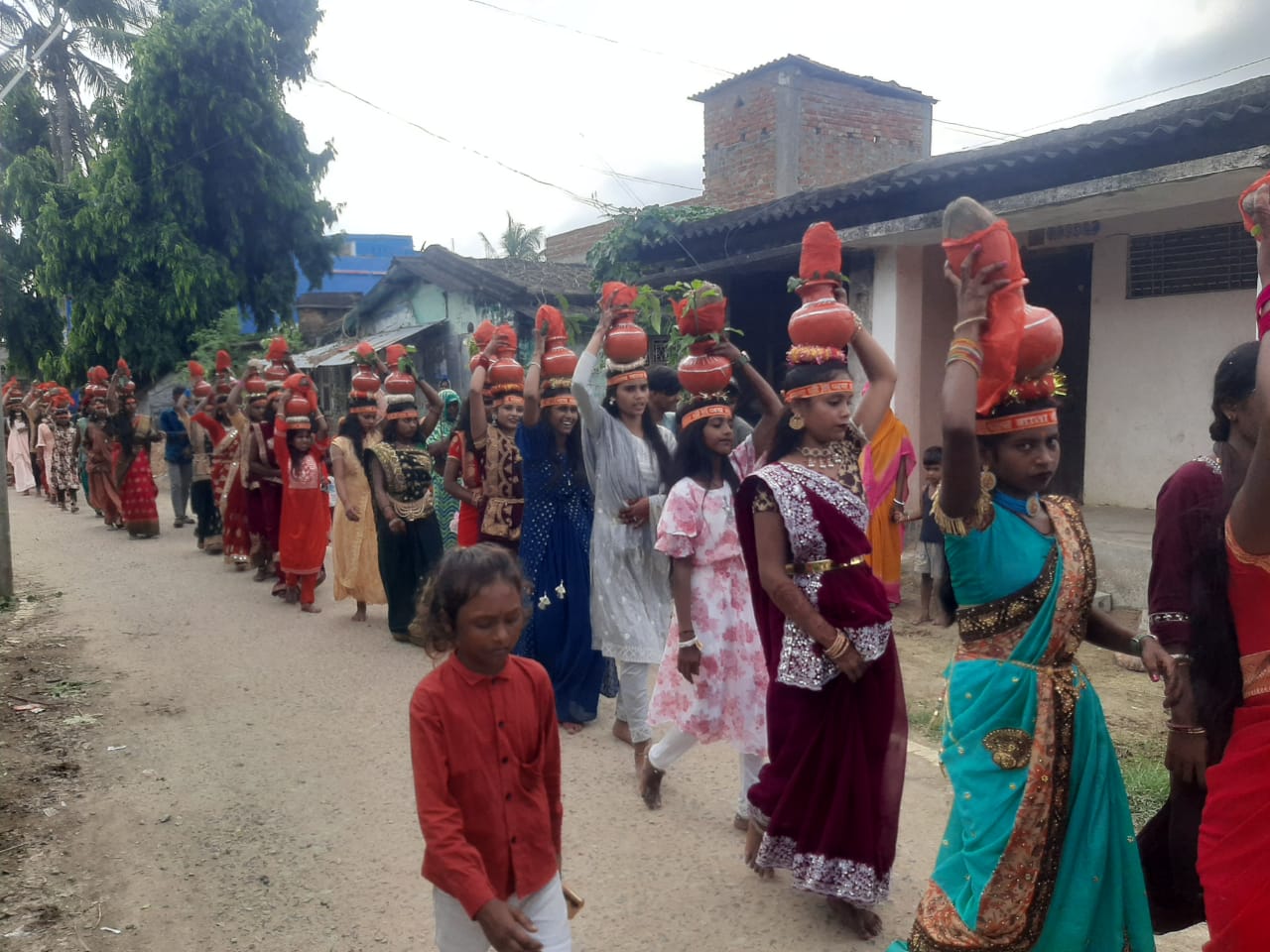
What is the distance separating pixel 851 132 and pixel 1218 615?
19350 millimetres

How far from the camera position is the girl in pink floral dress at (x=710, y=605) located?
414 cm

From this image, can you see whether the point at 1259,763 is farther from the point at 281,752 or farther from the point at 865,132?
the point at 865,132

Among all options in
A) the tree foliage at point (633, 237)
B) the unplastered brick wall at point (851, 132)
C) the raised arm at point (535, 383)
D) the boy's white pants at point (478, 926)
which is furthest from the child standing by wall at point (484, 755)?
the unplastered brick wall at point (851, 132)

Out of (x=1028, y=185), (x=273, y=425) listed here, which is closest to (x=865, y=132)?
(x=1028, y=185)

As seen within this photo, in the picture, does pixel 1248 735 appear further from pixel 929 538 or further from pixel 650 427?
pixel 929 538

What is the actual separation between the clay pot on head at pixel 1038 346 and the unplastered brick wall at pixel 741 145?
17.0m

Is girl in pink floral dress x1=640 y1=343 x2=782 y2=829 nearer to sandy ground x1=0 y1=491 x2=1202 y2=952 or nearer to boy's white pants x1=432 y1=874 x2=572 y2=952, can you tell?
sandy ground x1=0 y1=491 x2=1202 y2=952

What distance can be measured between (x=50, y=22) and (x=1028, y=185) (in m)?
26.8

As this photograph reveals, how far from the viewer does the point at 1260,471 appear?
2115mm

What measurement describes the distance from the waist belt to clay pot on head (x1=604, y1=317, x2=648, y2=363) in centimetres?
185

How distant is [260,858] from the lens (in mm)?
4160

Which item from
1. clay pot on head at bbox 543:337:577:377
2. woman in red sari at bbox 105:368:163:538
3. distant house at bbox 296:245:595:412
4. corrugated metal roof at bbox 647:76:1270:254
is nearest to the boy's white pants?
clay pot on head at bbox 543:337:577:377

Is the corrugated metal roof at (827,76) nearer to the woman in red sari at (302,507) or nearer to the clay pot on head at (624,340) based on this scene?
the woman in red sari at (302,507)

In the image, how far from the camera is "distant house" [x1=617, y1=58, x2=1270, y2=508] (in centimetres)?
746
